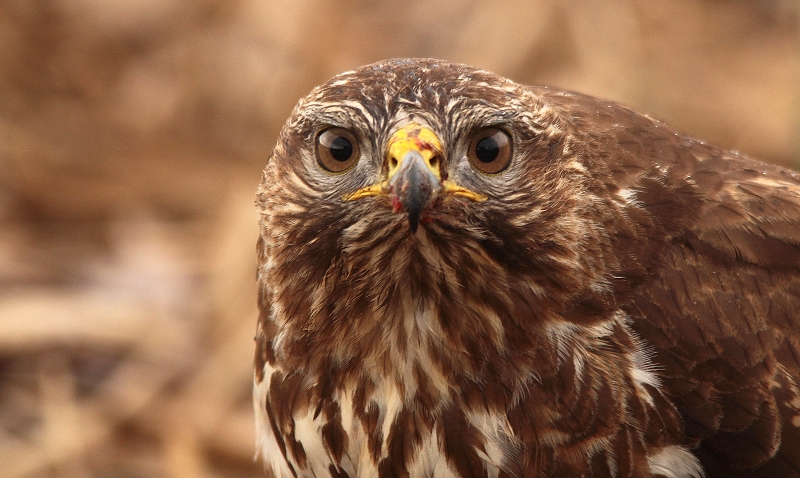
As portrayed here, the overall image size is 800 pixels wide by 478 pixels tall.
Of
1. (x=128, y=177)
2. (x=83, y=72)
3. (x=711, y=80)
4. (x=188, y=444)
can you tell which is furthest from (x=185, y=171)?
(x=711, y=80)

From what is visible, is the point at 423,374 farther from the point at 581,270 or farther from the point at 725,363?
the point at 725,363

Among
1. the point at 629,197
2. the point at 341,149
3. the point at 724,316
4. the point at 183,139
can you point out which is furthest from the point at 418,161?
the point at 183,139

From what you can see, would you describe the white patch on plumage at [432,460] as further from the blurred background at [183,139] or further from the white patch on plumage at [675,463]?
the blurred background at [183,139]

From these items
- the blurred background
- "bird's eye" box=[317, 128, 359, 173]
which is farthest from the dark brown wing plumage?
the blurred background

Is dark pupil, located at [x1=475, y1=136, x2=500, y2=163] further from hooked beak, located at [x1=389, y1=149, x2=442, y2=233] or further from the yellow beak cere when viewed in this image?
hooked beak, located at [x1=389, y1=149, x2=442, y2=233]

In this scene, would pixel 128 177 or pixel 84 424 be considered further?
pixel 128 177

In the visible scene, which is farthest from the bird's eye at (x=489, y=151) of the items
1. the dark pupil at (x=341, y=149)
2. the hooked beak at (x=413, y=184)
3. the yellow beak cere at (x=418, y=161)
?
the dark pupil at (x=341, y=149)
